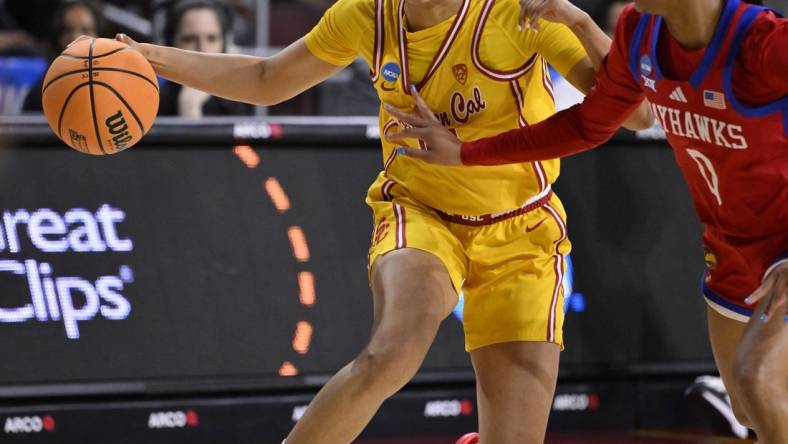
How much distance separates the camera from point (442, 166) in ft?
14.7

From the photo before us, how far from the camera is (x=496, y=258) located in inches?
176

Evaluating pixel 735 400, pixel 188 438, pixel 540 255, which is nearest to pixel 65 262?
pixel 188 438

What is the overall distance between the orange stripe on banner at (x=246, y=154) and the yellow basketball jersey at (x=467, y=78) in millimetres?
1573

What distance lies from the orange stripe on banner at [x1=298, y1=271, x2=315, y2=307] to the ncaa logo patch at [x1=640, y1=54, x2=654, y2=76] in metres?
2.48

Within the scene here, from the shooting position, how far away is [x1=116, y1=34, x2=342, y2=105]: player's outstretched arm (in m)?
4.77

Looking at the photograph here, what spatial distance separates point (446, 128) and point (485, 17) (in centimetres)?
40

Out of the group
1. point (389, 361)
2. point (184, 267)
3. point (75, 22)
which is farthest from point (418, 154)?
point (75, 22)

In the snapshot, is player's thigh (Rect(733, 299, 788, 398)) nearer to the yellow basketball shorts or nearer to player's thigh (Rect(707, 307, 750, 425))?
player's thigh (Rect(707, 307, 750, 425))

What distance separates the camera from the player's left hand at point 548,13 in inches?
166

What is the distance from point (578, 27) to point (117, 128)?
1594 millimetres

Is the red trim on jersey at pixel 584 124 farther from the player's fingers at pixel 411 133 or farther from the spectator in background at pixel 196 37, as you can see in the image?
the spectator in background at pixel 196 37

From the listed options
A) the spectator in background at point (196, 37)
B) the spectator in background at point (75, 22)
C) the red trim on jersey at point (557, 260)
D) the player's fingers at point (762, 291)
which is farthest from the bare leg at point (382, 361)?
the spectator in background at point (75, 22)

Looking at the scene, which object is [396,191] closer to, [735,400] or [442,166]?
[442,166]

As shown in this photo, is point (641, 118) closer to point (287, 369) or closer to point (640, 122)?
point (640, 122)
